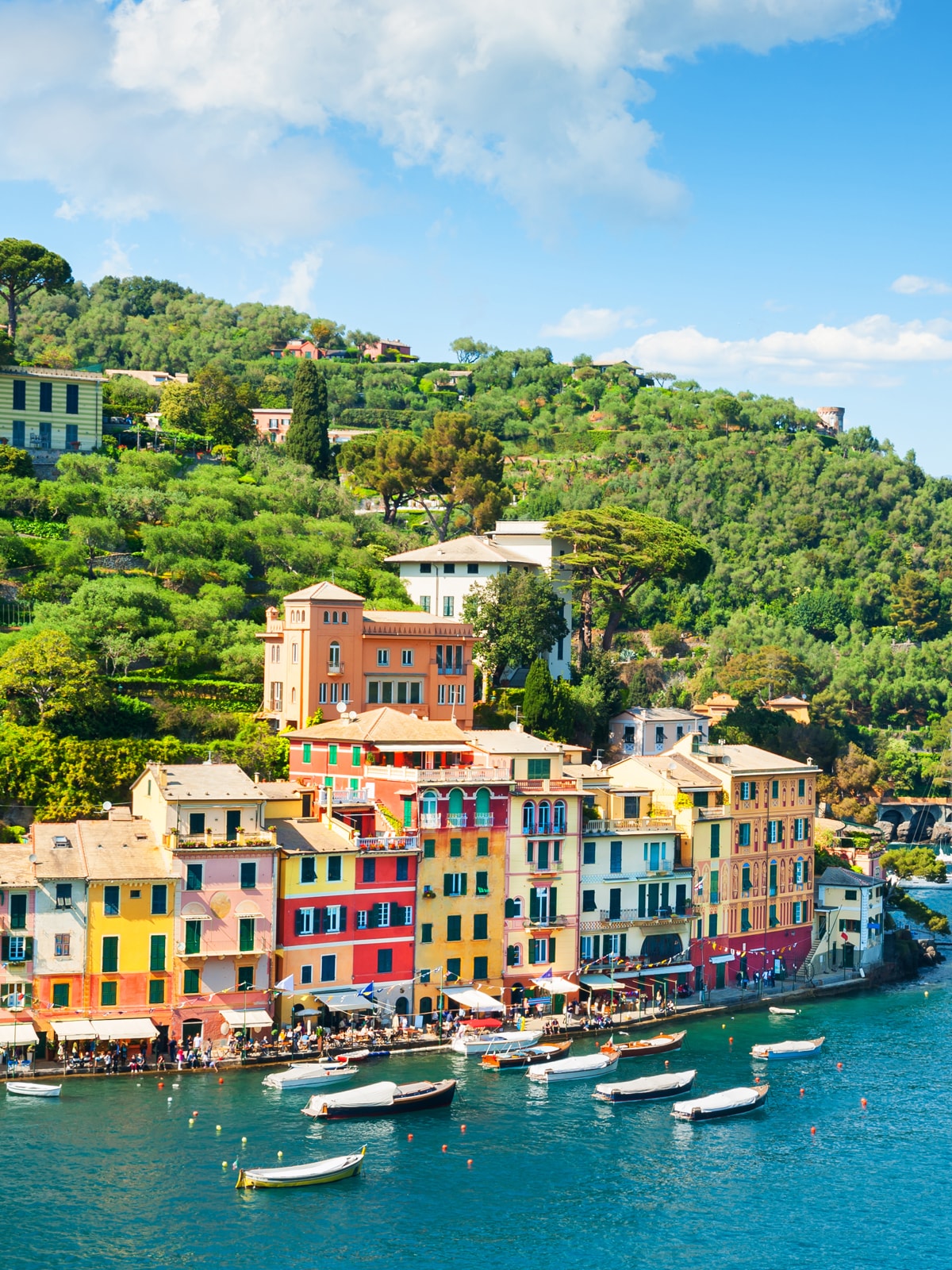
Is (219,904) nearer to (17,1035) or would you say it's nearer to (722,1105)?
(17,1035)

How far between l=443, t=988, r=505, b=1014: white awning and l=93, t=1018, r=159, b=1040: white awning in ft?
42.4

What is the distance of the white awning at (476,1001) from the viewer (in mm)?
67438

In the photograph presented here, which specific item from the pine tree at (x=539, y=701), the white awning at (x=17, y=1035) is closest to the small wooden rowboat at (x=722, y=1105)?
the white awning at (x=17, y=1035)

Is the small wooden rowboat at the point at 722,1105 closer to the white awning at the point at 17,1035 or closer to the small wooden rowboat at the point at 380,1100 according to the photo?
the small wooden rowboat at the point at 380,1100

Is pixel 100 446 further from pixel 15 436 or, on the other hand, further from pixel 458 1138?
pixel 458 1138

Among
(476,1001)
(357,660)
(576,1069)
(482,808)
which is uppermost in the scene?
(357,660)

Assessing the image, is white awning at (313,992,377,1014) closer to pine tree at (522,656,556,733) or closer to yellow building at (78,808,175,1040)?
yellow building at (78,808,175,1040)


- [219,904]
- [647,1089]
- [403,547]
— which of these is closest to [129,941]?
[219,904]

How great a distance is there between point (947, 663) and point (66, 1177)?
134745 millimetres

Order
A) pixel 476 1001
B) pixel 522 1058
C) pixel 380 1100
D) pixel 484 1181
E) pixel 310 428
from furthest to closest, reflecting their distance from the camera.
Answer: pixel 310 428 < pixel 476 1001 < pixel 522 1058 < pixel 380 1100 < pixel 484 1181

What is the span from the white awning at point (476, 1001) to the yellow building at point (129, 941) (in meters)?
12.2

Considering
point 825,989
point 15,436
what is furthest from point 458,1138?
point 15,436

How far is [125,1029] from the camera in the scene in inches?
2352

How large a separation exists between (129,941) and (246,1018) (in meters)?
5.22
